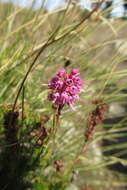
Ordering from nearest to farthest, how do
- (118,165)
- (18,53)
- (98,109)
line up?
(98,109)
(18,53)
(118,165)

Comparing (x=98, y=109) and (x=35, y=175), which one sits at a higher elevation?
(x=98, y=109)

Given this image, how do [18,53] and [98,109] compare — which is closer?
[98,109]

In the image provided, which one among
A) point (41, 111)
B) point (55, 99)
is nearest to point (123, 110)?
point (41, 111)

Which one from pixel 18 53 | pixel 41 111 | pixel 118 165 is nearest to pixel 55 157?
pixel 41 111

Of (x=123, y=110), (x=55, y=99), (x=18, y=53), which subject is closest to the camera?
(x=55, y=99)

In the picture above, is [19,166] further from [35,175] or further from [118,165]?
[118,165]

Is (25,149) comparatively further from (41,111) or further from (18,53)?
(18,53)

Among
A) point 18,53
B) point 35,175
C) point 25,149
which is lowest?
point 35,175
